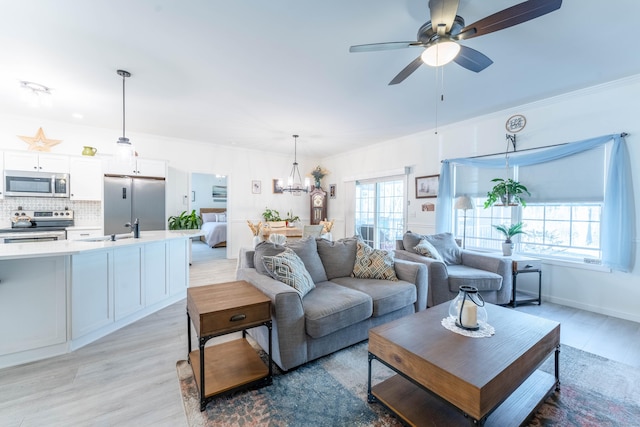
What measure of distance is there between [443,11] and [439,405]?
2375 mm

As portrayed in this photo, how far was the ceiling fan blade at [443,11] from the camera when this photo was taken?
5.21 ft

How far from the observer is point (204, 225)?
8930mm

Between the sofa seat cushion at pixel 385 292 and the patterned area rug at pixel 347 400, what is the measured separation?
497 millimetres

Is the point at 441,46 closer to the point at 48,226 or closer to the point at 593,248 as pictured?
the point at 593,248

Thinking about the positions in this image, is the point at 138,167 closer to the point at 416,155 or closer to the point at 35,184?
the point at 35,184

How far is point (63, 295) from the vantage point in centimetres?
231

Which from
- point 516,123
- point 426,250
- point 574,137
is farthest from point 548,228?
point 426,250

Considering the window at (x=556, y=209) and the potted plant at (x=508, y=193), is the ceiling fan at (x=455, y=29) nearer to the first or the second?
the potted plant at (x=508, y=193)

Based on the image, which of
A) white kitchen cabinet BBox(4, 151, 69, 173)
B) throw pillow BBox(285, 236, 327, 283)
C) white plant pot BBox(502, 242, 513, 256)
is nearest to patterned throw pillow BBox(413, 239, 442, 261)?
white plant pot BBox(502, 242, 513, 256)

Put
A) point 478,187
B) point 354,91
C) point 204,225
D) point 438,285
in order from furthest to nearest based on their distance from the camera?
point 204,225
point 478,187
point 354,91
point 438,285

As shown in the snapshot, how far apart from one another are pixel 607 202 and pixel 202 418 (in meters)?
4.54

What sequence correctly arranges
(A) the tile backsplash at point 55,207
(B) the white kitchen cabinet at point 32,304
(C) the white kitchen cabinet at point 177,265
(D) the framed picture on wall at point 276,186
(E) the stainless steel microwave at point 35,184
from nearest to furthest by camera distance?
(B) the white kitchen cabinet at point 32,304
(C) the white kitchen cabinet at point 177,265
(E) the stainless steel microwave at point 35,184
(A) the tile backsplash at point 55,207
(D) the framed picture on wall at point 276,186

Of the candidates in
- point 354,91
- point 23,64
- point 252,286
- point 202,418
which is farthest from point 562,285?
point 23,64

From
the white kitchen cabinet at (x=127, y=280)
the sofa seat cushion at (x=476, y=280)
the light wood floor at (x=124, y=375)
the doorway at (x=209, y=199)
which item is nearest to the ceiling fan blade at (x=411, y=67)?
the sofa seat cushion at (x=476, y=280)
